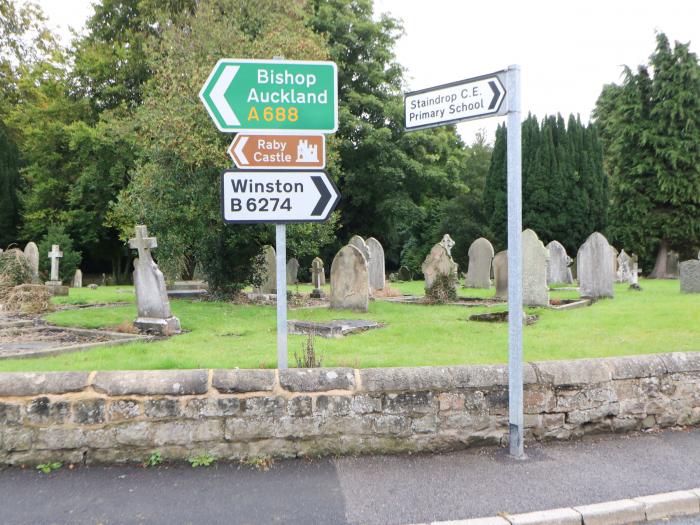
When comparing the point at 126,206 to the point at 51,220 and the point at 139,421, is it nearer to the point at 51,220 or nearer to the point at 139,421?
the point at 139,421

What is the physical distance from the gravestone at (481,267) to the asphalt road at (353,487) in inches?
556

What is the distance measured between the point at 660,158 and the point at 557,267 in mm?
11305

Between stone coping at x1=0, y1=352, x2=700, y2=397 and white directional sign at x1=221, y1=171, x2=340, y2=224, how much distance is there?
3.93 feet

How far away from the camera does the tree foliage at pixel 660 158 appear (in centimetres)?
2689

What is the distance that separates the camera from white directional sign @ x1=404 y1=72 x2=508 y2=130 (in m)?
4.17

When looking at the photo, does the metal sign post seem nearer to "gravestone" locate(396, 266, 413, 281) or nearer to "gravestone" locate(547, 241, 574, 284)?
"gravestone" locate(547, 241, 574, 284)

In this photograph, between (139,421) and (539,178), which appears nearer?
(139,421)

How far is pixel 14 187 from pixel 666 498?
112 feet

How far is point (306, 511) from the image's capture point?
340 centimetres

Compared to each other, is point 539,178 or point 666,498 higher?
point 539,178

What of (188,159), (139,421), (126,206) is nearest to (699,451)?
(139,421)

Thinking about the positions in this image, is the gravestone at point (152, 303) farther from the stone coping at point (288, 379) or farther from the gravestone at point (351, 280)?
→ the stone coping at point (288, 379)

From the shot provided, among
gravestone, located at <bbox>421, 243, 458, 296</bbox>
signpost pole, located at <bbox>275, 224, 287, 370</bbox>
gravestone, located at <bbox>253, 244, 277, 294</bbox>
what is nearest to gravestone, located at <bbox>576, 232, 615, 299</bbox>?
gravestone, located at <bbox>421, 243, 458, 296</bbox>

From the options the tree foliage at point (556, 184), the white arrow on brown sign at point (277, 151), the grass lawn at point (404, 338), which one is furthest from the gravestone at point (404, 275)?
the white arrow on brown sign at point (277, 151)
